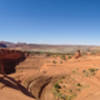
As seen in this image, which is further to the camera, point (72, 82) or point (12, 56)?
point (12, 56)

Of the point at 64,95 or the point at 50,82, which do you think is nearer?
the point at 64,95

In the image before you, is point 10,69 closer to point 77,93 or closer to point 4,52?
point 4,52

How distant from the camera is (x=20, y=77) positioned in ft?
43.7

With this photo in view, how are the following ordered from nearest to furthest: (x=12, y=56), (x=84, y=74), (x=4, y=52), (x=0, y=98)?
1. (x=0, y=98)
2. (x=84, y=74)
3. (x=4, y=52)
4. (x=12, y=56)

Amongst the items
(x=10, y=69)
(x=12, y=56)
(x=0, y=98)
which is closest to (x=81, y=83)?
(x=0, y=98)

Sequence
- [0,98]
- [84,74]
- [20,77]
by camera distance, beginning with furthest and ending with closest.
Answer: [84,74] → [20,77] → [0,98]

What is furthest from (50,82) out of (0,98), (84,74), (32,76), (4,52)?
(4,52)

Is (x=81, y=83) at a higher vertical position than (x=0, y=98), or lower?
lower

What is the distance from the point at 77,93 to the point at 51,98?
2.49m

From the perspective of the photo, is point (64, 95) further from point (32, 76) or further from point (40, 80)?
point (32, 76)

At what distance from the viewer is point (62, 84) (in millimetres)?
12648

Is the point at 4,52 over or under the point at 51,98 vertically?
over

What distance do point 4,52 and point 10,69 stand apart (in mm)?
3144

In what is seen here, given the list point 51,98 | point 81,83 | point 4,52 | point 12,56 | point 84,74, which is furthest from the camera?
point 12,56
